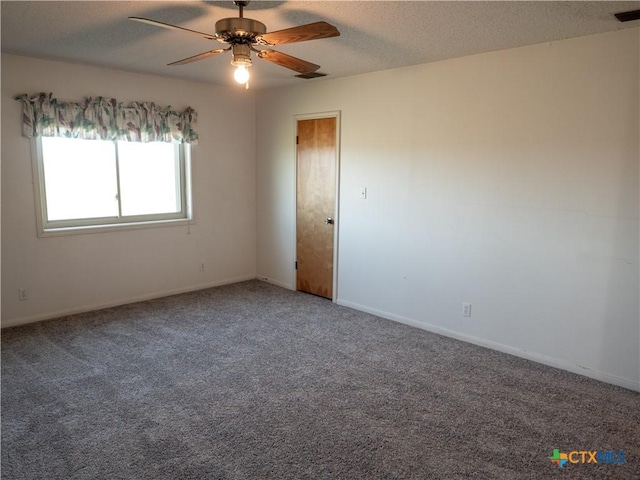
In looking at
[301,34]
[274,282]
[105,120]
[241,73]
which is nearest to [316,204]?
[274,282]

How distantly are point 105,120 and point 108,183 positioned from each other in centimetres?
65

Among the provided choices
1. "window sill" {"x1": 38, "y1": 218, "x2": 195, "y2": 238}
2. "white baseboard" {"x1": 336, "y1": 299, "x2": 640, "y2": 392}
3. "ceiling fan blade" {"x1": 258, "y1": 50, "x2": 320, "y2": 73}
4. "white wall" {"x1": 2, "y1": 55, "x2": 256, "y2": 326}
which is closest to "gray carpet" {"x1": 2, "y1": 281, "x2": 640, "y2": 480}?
"white baseboard" {"x1": 336, "y1": 299, "x2": 640, "y2": 392}

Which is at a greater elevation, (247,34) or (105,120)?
(247,34)

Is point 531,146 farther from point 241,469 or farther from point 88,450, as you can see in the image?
point 88,450

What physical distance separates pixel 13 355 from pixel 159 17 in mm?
A: 2812

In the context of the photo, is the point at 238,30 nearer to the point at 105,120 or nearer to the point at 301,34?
the point at 301,34

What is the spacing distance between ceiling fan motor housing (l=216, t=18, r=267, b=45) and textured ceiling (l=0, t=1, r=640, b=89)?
253 mm

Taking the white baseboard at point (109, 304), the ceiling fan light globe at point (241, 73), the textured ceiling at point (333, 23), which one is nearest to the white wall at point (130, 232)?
the white baseboard at point (109, 304)

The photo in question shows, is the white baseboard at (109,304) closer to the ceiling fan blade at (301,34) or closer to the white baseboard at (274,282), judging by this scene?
the white baseboard at (274,282)

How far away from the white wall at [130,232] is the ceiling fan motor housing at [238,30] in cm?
256

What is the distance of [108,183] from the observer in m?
4.64

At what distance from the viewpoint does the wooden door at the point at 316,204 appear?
493 cm

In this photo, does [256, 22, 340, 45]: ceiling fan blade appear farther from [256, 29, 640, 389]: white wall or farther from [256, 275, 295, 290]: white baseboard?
[256, 275, 295, 290]: white baseboard

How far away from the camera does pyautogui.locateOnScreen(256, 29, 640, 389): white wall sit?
306 centimetres
